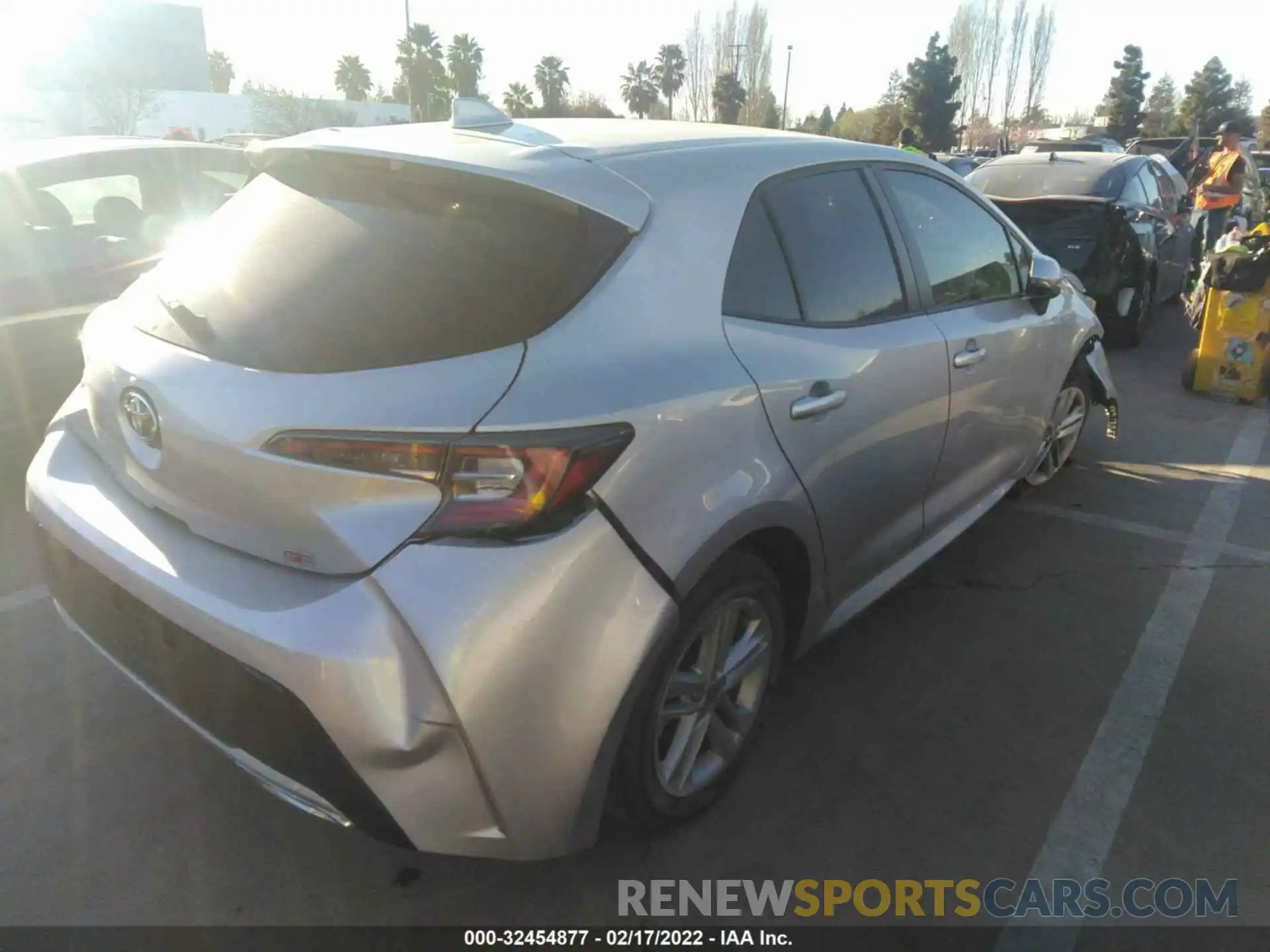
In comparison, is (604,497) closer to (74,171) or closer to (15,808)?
(15,808)

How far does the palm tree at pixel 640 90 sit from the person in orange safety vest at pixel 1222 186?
72.0 metres

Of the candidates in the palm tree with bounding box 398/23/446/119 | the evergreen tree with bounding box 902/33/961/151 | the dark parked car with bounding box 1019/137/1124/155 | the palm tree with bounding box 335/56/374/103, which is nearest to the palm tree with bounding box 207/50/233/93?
the palm tree with bounding box 335/56/374/103

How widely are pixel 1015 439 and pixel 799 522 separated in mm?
1861

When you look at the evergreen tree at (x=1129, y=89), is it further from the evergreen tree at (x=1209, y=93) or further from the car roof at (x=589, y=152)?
the car roof at (x=589, y=152)

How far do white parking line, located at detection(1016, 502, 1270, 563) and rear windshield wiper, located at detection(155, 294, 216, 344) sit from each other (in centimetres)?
399

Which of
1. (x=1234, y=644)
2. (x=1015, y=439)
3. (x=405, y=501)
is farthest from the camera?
(x=1015, y=439)

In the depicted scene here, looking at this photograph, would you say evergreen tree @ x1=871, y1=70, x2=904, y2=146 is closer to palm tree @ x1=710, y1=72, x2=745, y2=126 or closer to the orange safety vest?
palm tree @ x1=710, y1=72, x2=745, y2=126

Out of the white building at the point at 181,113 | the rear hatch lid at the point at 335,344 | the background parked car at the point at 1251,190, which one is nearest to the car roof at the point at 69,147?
the rear hatch lid at the point at 335,344

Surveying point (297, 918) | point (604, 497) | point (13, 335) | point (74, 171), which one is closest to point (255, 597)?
point (604, 497)

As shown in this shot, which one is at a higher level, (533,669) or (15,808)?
(533,669)

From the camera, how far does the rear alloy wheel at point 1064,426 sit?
181 inches

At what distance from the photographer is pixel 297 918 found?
2203mm

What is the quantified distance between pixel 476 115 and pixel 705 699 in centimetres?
166

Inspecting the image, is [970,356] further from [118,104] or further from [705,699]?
[118,104]
